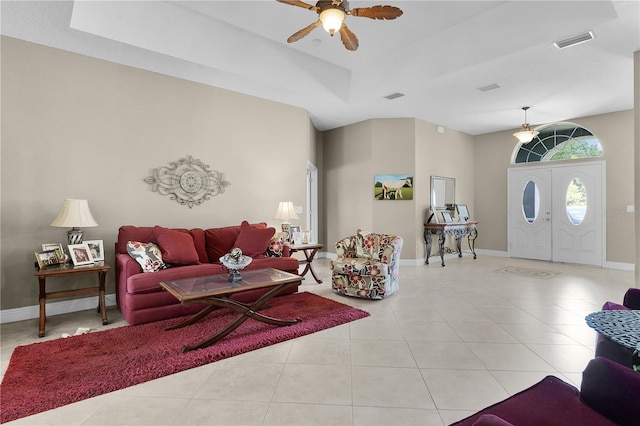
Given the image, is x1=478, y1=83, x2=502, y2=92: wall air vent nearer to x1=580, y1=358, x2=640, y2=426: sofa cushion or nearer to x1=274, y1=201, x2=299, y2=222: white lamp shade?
x1=274, y1=201, x2=299, y2=222: white lamp shade

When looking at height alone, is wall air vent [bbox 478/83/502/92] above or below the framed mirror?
above

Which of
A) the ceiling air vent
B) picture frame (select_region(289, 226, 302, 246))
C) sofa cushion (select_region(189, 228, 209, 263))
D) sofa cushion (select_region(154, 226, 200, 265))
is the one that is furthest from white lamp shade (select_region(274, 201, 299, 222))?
the ceiling air vent

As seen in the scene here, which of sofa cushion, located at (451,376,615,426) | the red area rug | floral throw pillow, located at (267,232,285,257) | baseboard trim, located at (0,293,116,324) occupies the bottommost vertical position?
the red area rug

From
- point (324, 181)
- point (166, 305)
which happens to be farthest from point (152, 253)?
point (324, 181)

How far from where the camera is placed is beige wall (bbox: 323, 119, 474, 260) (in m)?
6.72

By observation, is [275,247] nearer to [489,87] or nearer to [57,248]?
[57,248]

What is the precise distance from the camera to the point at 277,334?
117 inches

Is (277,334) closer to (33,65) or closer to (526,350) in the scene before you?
(526,350)

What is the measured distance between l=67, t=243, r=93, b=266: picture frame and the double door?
8.33m

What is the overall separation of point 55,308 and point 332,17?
14.1 feet

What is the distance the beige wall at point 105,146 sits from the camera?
3506mm

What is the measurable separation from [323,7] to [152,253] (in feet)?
9.79

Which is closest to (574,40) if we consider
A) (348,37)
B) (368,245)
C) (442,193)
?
(348,37)

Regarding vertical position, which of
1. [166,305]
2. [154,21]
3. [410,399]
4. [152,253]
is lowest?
[410,399]
